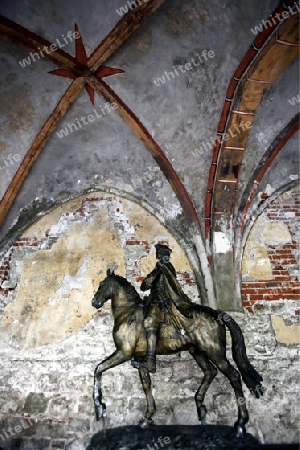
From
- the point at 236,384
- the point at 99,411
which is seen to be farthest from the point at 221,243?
the point at 99,411

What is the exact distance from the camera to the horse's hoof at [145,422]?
446cm

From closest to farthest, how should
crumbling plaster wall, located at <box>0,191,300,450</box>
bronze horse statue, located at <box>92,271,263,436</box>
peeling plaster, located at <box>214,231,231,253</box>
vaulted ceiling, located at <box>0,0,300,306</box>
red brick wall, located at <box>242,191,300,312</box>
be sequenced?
bronze horse statue, located at <box>92,271,263,436</box>, vaulted ceiling, located at <box>0,0,300,306</box>, crumbling plaster wall, located at <box>0,191,300,450</box>, red brick wall, located at <box>242,191,300,312</box>, peeling plaster, located at <box>214,231,231,253</box>

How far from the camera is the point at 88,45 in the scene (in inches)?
200

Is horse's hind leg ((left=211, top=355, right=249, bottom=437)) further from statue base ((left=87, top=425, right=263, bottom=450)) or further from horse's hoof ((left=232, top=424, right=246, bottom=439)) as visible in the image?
statue base ((left=87, top=425, right=263, bottom=450))

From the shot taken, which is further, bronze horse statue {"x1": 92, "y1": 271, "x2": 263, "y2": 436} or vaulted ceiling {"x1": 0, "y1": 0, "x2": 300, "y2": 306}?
vaulted ceiling {"x1": 0, "y1": 0, "x2": 300, "y2": 306}

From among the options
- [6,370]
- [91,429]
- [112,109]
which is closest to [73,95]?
[112,109]

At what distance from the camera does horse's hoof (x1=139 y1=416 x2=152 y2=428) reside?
176 inches

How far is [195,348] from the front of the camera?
4.65 meters

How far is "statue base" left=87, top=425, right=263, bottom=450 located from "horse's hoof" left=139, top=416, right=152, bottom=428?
3cm

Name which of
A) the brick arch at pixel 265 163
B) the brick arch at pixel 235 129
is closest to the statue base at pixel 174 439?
the brick arch at pixel 235 129

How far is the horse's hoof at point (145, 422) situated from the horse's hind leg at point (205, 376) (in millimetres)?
602

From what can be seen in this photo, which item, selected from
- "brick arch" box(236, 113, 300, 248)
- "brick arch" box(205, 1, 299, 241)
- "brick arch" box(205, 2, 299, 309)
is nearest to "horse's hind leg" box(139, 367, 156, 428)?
"brick arch" box(205, 2, 299, 309)

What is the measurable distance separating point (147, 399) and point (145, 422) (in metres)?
0.25

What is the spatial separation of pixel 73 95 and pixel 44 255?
2479mm
